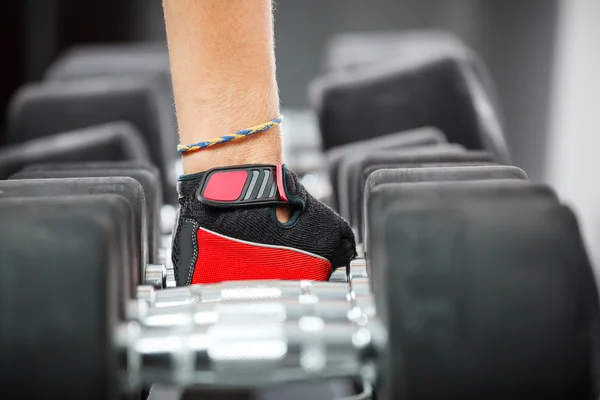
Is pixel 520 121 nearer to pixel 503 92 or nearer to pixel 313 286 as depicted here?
pixel 503 92

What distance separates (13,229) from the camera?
23.1 inches

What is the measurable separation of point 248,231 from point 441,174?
0.19m

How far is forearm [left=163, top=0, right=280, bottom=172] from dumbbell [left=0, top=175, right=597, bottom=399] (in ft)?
0.60

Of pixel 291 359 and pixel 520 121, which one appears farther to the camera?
pixel 520 121

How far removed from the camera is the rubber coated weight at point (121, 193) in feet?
2.18

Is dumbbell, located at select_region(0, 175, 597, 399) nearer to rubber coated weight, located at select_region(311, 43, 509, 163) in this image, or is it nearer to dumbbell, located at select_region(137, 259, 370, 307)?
dumbbell, located at select_region(137, 259, 370, 307)

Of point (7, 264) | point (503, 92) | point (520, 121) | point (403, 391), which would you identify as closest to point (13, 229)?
point (7, 264)

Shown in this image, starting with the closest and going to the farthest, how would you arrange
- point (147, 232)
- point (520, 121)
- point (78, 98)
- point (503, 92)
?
point (147, 232), point (78, 98), point (520, 121), point (503, 92)

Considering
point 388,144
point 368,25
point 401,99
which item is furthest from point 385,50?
point 368,25

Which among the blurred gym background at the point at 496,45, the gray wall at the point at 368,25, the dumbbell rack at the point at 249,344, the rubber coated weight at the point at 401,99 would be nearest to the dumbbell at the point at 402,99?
the rubber coated weight at the point at 401,99

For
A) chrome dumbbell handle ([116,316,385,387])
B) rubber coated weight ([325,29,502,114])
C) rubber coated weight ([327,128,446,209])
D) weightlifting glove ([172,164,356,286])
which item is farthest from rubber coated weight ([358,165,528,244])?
rubber coated weight ([325,29,502,114])

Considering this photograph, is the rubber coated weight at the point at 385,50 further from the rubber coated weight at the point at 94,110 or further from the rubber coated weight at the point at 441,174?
the rubber coated weight at the point at 441,174

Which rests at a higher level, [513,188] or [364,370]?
[513,188]

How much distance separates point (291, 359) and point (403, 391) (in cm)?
9
